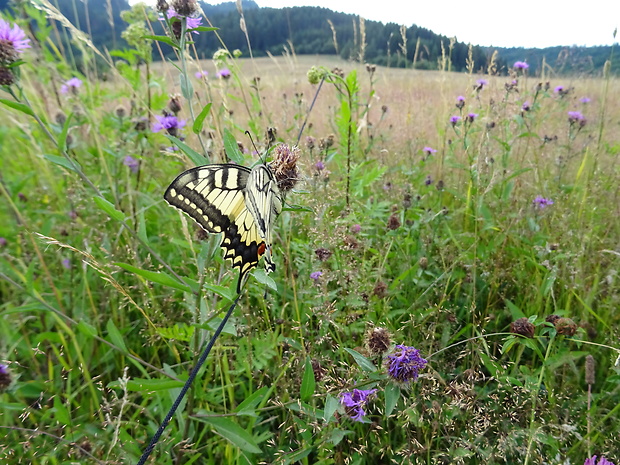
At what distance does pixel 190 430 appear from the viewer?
1.21m

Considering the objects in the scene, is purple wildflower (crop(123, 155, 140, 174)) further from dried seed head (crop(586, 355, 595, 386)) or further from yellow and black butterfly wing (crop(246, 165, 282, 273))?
dried seed head (crop(586, 355, 595, 386))

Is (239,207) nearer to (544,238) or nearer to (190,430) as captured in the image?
(190,430)

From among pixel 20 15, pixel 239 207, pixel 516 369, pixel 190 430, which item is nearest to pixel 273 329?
pixel 190 430

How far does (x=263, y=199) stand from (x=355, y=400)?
0.66m

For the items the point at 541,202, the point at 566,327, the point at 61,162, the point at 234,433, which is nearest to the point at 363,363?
the point at 234,433

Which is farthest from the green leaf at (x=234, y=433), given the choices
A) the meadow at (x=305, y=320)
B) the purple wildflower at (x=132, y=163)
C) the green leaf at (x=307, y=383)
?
the purple wildflower at (x=132, y=163)

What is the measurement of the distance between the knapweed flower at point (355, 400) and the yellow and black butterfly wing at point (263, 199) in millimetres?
435

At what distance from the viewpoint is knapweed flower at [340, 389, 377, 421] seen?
109 cm

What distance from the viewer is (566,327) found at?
121 centimetres

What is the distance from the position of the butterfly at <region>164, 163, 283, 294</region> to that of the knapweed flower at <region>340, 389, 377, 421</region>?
0.44 meters

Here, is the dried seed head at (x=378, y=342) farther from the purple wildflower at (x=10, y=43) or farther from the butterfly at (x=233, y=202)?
the purple wildflower at (x=10, y=43)

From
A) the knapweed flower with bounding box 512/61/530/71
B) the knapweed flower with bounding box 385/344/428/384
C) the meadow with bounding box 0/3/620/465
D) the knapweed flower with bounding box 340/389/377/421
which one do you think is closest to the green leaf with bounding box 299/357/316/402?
the meadow with bounding box 0/3/620/465

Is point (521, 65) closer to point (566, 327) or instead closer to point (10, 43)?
point (566, 327)

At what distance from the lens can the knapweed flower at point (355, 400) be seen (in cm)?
109
